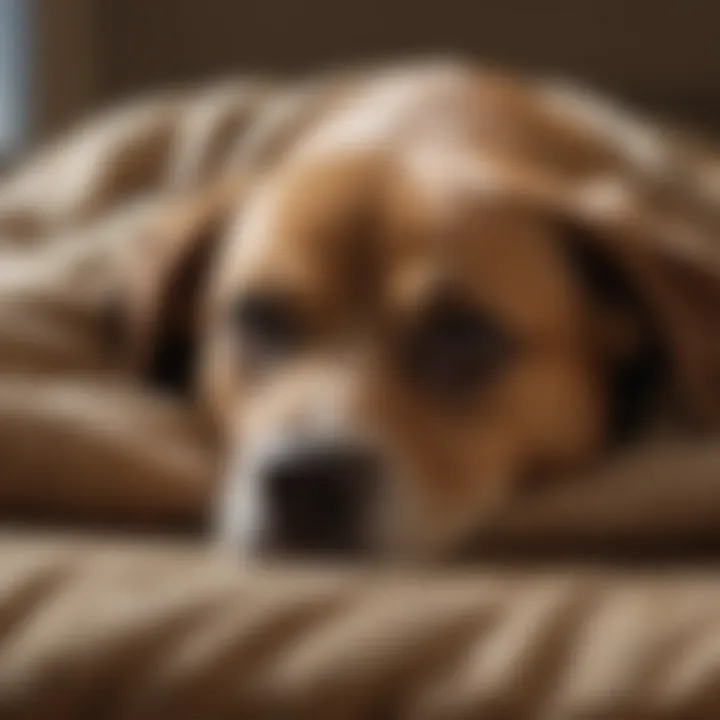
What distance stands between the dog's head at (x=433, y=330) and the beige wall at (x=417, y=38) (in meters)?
1.25

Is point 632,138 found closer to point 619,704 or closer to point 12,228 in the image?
point 12,228

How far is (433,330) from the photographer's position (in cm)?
126

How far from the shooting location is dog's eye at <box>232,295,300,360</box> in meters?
1.31

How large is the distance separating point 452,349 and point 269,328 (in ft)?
0.51

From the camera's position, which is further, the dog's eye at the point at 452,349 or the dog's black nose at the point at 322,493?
the dog's eye at the point at 452,349

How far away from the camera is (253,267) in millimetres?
1340

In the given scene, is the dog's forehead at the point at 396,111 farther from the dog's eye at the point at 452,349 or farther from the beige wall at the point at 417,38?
the beige wall at the point at 417,38

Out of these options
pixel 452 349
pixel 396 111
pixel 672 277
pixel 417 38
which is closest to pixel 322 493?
pixel 452 349

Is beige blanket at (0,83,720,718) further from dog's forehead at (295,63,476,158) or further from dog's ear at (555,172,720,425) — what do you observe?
dog's forehead at (295,63,476,158)

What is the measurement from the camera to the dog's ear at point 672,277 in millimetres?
1229

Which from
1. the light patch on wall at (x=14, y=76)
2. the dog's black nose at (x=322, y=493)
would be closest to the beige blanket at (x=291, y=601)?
the dog's black nose at (x=322, y=493)

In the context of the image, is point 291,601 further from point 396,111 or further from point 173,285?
point 396,111

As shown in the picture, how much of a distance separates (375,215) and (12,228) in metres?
0.45

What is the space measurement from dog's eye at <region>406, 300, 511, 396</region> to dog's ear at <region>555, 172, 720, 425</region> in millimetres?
115
